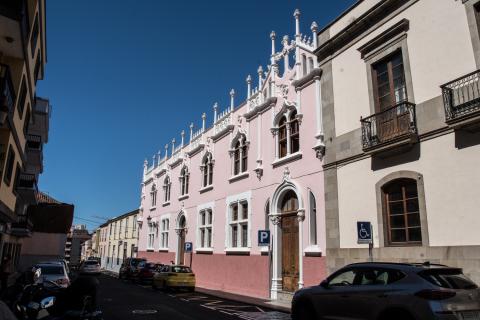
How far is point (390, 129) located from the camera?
1355cm

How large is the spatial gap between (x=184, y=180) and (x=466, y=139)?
82.2 ft

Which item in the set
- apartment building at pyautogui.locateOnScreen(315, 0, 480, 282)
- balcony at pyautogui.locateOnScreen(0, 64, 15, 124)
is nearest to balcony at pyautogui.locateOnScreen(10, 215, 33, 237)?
balcony at pyautogui.locateOnScreen(0, 64, 15, 124)

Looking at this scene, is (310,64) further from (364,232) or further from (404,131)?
(364,232)

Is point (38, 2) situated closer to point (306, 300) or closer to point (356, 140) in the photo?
point (356, 140)

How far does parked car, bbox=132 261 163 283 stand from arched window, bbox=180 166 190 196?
19.9 ft

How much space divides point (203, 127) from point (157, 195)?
41.3 feet

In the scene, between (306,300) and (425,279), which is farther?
A: (306,300)

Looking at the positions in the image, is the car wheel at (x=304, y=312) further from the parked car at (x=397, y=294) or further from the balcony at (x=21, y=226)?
the balcony at (x=21, y=226)

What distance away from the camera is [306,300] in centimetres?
1028

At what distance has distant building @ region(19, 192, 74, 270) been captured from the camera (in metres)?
31.9

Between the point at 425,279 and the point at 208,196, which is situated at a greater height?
the point at 208,196

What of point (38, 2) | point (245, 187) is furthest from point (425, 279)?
point (38, 2)

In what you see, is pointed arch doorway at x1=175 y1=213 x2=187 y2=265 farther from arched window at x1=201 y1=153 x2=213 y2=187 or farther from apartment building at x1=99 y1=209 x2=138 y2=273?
apartment building at x1=99 y1=209 x2=138 y2=273

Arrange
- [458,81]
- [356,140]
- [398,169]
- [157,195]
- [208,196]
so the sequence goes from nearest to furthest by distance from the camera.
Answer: [458,81]
[398,169]
[356,140]
[208,196]
[157,195]
